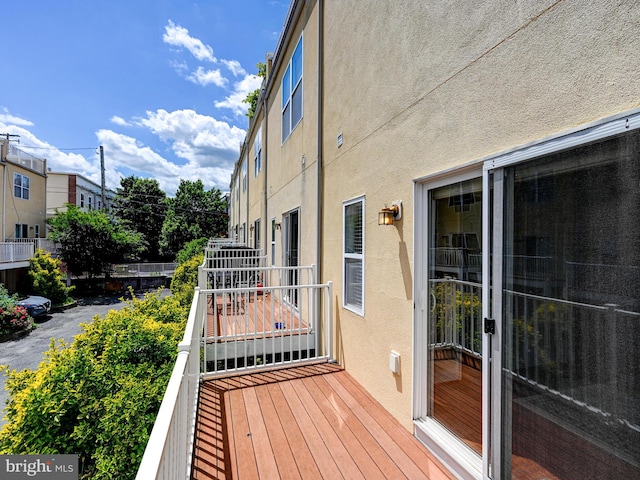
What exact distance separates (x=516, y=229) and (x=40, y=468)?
12.6 ft

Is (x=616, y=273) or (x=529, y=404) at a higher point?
(x=616, y=273)

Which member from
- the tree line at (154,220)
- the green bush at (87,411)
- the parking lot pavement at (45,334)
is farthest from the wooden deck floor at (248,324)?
the tree line at (154,220)

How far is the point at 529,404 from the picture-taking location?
5.28 ft

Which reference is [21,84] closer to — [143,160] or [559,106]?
[559,106]

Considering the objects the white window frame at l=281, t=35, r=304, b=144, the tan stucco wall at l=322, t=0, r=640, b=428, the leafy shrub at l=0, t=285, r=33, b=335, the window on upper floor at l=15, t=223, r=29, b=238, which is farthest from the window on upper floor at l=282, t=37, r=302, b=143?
the window on upper floor at l=15, t=223, r=29, b=238

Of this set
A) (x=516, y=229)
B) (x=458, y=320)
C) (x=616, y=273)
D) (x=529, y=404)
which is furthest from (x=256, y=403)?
(x=616, y=273)

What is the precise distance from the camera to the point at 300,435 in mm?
2676

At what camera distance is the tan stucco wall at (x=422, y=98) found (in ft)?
4.44

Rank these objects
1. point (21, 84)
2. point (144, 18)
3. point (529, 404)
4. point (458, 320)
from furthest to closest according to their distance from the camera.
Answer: point (21, 84)
point (144, 18)
point (458, 320)
point (529, 404)

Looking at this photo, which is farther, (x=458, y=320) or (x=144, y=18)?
Answer: (x=144, y=18)

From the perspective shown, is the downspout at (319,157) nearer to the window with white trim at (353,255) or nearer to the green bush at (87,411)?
the window with white trim at (353,255)

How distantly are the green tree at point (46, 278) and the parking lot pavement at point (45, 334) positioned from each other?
1088mm

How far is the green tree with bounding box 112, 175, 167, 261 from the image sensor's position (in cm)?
3056

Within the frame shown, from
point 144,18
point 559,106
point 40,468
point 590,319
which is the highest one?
point 144,18
